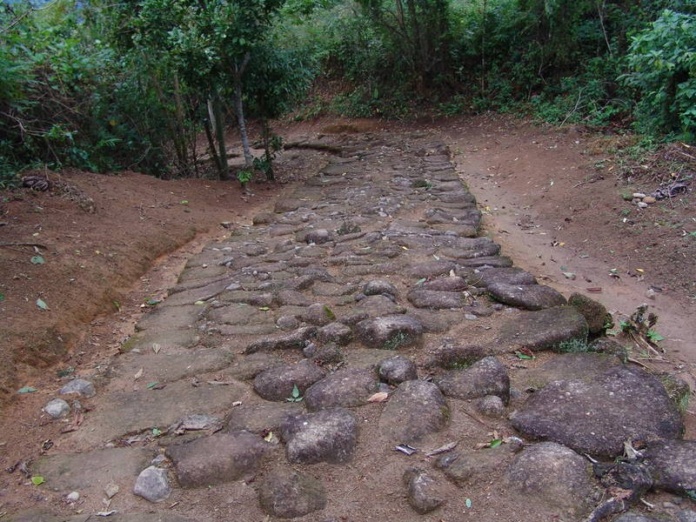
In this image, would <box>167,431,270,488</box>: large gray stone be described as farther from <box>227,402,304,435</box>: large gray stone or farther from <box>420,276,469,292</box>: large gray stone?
<box>420,276,469,292</box>: large gray stone

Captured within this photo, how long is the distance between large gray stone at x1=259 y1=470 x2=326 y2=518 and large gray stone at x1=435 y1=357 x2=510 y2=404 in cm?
71

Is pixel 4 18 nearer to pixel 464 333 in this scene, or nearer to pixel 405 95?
pixel 464 333

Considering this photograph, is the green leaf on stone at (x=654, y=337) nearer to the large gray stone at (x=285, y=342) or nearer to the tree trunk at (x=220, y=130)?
the large gray stone at (x=285, y=342)

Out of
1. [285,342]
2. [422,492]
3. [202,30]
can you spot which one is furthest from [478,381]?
[202,30]

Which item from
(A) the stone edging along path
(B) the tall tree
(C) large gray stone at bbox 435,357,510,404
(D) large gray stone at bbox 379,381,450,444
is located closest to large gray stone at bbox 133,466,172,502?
(A) the stone edging along path

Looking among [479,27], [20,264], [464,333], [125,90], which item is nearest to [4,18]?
[125,90]

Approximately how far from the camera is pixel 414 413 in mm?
2016

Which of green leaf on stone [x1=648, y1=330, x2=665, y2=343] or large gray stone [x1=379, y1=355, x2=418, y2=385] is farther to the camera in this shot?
green leaf on stone [x1=648, y1=330, x2=665, y2=343]

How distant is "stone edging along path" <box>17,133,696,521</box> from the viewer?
1.67 metres

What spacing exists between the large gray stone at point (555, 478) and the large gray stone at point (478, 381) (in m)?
0.39

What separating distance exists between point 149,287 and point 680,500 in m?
3.41

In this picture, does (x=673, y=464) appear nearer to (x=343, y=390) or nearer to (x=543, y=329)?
(x=543, y=329)

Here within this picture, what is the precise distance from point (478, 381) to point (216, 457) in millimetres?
1051

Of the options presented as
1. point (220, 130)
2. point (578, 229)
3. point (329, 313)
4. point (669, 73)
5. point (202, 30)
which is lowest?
point (578, 229)
